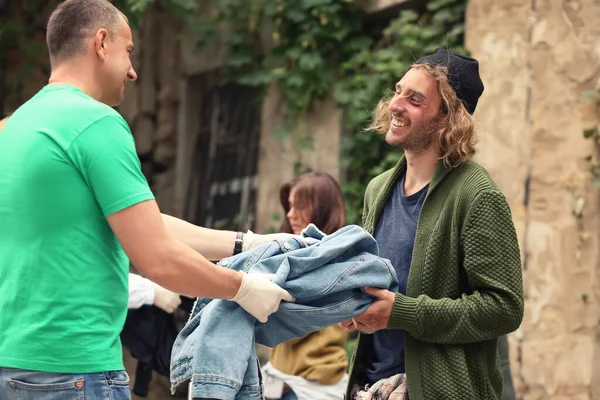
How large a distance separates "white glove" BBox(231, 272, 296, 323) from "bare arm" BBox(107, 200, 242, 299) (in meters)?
0.08

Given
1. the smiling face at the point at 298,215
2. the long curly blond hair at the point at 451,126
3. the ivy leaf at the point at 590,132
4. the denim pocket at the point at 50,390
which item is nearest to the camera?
the denim pocket at the point at 50,390

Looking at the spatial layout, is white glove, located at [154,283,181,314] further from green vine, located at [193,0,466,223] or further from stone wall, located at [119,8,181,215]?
stone wall, located at [119,8,181,215]

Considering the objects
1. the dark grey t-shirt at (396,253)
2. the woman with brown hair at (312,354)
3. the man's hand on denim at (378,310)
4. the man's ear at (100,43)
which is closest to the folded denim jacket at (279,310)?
the man's hand on denim at (378,310)

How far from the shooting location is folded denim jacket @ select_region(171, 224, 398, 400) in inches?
96.3

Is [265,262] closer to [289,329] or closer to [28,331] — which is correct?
[289,329]

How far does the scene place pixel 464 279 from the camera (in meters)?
2.73

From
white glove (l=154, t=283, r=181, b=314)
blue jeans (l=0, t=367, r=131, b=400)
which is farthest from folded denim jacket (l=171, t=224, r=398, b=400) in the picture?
white glove (l=154, t=283, r=181, b=314)

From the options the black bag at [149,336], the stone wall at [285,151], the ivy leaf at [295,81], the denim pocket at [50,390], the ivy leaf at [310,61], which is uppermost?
the ivy leaf at [310,61]

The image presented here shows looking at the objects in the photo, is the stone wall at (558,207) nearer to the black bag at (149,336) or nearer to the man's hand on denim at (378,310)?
the black bag at (149,336)

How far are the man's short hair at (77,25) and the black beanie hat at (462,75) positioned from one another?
0.97 metres

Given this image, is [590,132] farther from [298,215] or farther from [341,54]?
[341,54]

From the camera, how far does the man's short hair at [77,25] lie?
2459mm

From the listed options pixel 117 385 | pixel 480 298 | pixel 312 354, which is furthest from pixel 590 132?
pixel 117 385

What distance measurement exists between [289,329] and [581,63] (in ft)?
8.42
